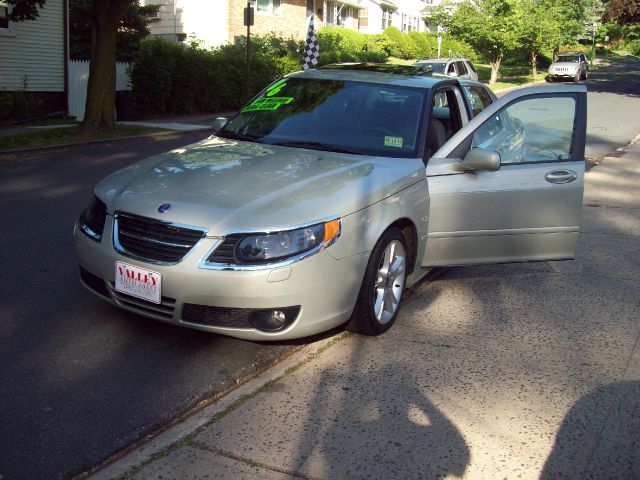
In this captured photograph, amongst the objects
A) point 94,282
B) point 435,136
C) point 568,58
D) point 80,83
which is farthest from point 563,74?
point 94,282

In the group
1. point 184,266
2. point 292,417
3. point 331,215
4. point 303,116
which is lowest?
point 292,417

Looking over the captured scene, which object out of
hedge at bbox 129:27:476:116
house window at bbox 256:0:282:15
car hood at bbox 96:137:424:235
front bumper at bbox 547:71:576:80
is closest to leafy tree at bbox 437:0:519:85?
front bumper at bbox 547:71:576:80

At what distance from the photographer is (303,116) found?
5664 mm

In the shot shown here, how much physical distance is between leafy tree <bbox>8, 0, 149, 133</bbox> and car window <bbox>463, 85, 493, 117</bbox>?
35.3 feet

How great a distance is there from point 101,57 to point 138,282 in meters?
12.7

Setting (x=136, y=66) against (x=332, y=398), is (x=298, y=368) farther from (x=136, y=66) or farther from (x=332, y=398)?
(x=136, y=66)

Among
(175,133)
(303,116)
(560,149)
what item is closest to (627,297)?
(560,149)

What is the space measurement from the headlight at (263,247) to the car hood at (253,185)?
5 centimetres

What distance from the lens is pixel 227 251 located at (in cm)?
398

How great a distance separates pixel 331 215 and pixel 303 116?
5.59ft

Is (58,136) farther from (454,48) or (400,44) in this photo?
(454,48)

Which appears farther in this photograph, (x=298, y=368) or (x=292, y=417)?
(x=298, y=368)

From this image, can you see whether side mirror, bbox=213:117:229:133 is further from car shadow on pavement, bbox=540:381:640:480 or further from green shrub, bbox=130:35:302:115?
green shrub, bbox=130:35:302:115

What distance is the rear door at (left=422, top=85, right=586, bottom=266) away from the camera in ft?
17.1
